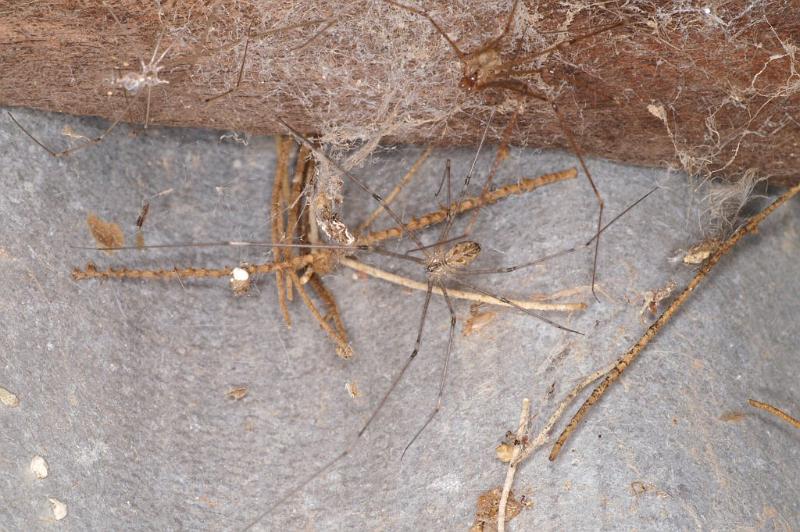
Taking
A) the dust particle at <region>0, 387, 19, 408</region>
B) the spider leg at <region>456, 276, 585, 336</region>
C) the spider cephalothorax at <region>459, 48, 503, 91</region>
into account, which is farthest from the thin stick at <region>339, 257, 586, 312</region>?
the dust particle at <region>0, 387, 19, 408</region>

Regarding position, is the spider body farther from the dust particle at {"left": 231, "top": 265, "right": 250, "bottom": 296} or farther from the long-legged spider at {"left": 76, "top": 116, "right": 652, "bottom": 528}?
the dust particle at {"left": 231, "top": 265, "right": 250, "bottom": 296}

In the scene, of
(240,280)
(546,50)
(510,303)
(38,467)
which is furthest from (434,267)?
(38,467)

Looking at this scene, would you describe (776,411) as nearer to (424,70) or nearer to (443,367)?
(443,367)

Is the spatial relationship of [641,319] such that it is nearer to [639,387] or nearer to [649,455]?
[639,387]

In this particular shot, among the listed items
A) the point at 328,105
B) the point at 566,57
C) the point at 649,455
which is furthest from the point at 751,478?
the point at 328,105

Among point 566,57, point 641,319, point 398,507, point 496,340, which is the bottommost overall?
point 398,507
